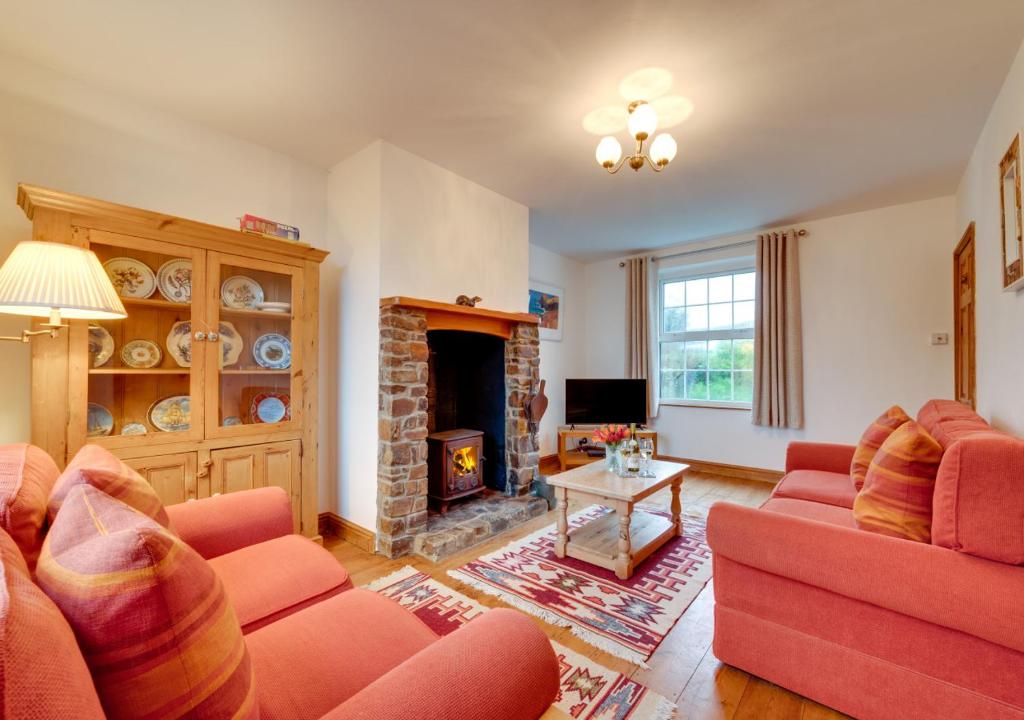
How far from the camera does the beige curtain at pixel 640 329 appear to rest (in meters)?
5.07

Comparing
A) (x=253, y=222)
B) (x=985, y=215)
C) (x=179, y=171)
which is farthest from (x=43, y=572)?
(x=985, y=215)

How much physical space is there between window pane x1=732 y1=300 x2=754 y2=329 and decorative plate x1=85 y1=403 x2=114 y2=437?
5082 millimetres

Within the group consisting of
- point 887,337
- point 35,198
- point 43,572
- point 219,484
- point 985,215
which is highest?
point 985,215

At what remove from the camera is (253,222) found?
95.7 inches

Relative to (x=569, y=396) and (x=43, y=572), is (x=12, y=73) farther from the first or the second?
(x=569, y=396)

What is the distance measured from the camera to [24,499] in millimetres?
908

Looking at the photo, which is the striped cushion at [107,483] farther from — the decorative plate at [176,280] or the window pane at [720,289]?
the window pane at [720,289]

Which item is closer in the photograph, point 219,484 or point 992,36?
point 992,36

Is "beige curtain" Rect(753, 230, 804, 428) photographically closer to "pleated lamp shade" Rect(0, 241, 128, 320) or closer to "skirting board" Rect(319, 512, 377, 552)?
"skirting board" Rect(319, 512, 377, 552)

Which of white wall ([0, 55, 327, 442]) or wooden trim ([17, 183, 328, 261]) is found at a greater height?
white wall ([0, 55, 327, 442])

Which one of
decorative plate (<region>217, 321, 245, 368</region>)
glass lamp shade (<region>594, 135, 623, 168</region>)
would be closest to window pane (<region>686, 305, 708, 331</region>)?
glass lamp shade (<region>594, 135, 623, 168</region>)

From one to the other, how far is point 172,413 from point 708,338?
477 cm

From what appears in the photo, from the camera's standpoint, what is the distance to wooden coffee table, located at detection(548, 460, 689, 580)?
2.39 meters

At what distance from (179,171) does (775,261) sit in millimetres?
4853
